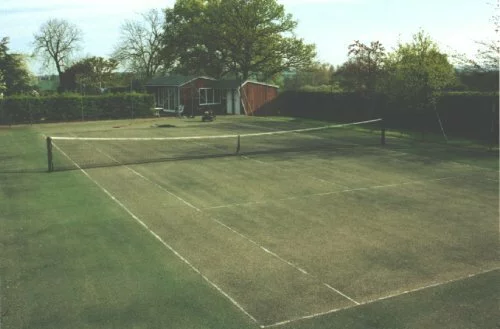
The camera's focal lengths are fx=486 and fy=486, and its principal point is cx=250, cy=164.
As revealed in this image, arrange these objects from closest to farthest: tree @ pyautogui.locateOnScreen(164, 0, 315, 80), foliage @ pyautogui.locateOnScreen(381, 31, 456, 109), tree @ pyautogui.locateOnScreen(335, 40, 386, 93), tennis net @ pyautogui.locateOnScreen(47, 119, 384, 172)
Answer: tennis net @ pyautogui.locateOnScreen(47, 119, 384, 172) → foliage @ pyautogui.locateOnScreen(381, 31, 456, 109) → tree @ pyautogui.locateOnScreen(335, 40, 386, 93) → tree @ pyautogui.locateOnScreen(164, 0, 315, 80)

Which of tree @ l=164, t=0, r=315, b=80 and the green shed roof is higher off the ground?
tree @ l=164, t=0, r=315, b=80

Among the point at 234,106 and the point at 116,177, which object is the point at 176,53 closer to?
the point at 234,106

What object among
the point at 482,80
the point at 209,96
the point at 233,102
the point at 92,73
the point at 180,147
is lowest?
the point at 180,147

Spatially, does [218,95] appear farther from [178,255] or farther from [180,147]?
[178,255]

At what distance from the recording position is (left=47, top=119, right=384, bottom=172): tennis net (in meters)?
22.1

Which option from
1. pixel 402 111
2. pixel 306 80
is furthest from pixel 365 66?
pixel 306 80

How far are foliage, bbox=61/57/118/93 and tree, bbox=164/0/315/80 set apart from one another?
1085 centimetres

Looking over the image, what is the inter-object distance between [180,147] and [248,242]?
1561 cm

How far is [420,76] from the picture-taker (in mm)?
29109

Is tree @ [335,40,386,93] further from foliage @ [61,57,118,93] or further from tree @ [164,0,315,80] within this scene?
foliage @ [61,57,118,93]

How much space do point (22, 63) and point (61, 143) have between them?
3315 centimetres

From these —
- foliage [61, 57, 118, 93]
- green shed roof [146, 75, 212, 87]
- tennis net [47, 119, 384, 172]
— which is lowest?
tennis net [47, 119, 384, 172]

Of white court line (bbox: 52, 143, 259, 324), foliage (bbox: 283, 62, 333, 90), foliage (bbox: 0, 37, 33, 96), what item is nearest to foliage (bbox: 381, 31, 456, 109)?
white court line (bbox: 52, 143, 259, 324)

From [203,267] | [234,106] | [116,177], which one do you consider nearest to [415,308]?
[203,267]
